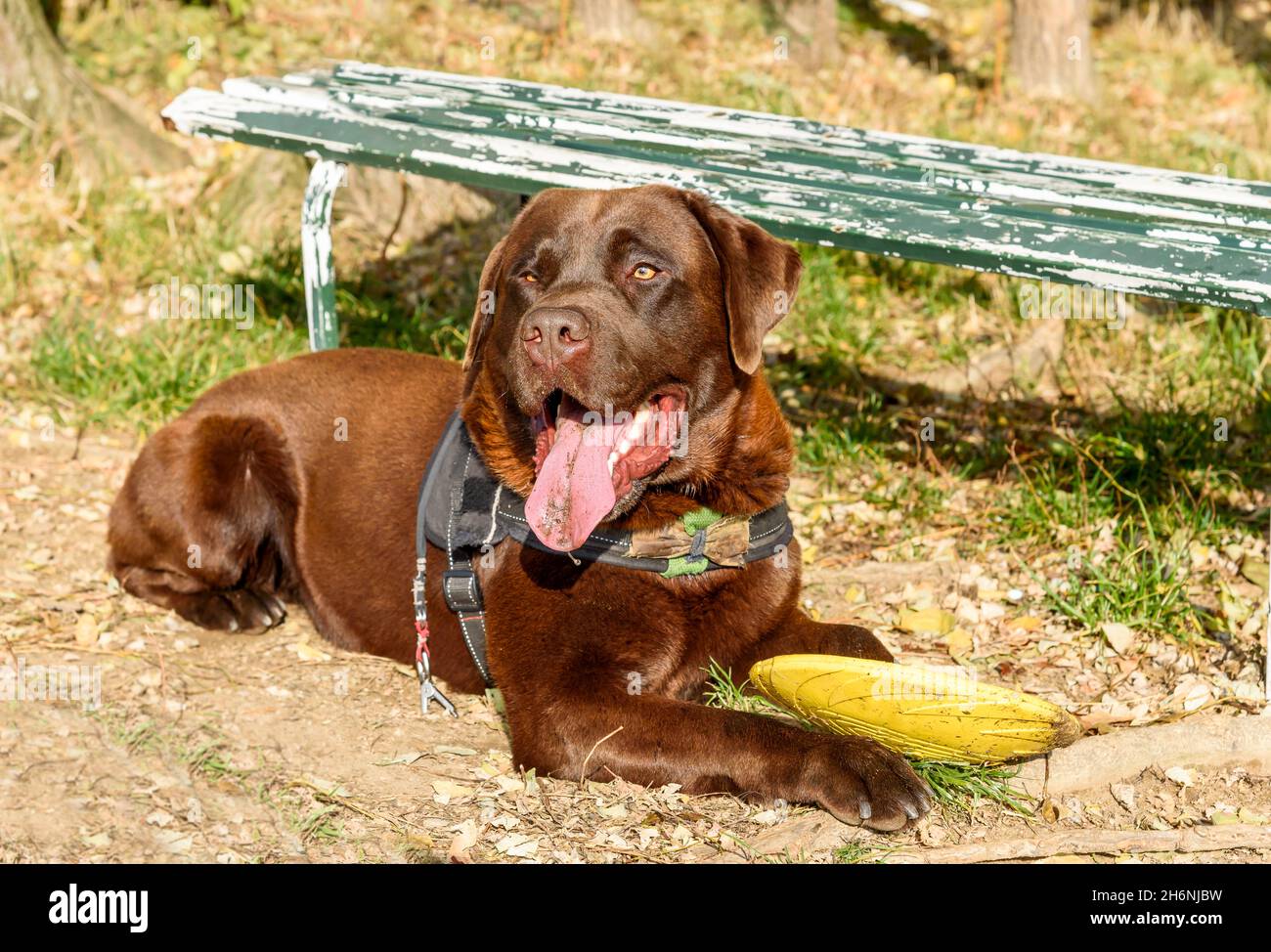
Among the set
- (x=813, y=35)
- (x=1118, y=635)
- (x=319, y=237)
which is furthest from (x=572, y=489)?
(x=813, y=35)

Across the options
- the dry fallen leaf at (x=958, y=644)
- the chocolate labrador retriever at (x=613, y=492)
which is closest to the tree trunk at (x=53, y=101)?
the chocolate labrador retriever at (x=613, y=492)

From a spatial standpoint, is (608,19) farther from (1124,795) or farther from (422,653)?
(1124,795)

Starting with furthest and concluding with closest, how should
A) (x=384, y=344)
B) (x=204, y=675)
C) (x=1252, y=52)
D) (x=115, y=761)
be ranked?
(x=1252, y=52) → (x=384, y=344) → (x=204, y=675) → (x=115, y=761)

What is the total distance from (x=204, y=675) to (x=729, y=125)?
2.83 m

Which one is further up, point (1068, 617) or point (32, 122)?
point (32, 122)

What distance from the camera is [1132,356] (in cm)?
585

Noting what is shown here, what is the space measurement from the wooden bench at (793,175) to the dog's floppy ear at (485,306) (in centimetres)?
75

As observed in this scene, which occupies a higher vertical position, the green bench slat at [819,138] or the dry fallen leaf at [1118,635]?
the green bench slat at [819,138]

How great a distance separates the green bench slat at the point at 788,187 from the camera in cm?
390

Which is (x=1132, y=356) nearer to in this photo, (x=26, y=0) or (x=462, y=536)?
(x=462, y=536)

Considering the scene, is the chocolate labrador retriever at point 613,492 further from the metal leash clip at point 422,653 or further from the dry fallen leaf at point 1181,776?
the dry fallen leaf at point 1181,776

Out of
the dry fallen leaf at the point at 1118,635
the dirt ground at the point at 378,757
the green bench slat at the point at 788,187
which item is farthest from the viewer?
the dry fallen leaf at the point at 1118,635

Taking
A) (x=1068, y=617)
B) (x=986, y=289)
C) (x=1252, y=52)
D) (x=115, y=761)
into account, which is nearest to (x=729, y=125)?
(x=986, y=289)

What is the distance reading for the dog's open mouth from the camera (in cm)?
350
